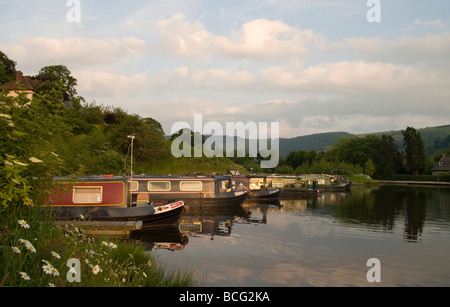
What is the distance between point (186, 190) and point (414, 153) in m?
83.8

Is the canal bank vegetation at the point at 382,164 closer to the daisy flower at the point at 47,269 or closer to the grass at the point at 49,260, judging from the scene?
the grass at the point at 49,260

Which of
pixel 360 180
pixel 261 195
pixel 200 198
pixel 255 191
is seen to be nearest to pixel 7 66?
pixel 255 191

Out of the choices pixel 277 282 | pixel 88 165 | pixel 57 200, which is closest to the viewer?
pixel 277 282

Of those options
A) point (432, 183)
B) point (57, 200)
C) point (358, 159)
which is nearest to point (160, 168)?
point (57, 200)

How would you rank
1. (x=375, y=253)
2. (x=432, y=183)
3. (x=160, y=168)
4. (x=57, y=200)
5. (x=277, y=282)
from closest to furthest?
1. (x=277, y=282)
2. (x=375, y=253)
3. (x=57, y=200)
4. (x=160, y=168)
5. (x=432, y=183)

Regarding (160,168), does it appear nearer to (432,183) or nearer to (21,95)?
(21,95)

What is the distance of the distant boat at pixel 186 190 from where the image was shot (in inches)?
1113

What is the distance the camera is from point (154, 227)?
2041 centimetres

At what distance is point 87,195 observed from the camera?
791 inches

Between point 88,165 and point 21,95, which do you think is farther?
point 88,165


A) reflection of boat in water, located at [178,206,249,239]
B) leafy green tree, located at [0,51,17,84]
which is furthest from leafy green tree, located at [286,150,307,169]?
reflection of boat in water, located at [178,206,249,239]

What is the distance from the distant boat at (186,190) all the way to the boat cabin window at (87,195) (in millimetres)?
7856

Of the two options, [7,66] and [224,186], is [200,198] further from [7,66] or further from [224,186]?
[7,66]
